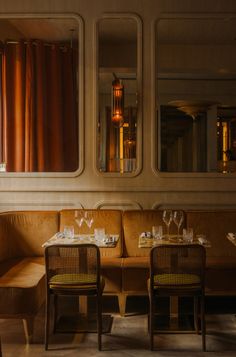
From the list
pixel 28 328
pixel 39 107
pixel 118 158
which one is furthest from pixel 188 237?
pixel 39 107

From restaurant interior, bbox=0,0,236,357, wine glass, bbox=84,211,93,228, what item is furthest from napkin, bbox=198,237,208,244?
wine glass, bbox=84,211,93,228

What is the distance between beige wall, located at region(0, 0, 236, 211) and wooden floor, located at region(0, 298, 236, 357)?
142 cm

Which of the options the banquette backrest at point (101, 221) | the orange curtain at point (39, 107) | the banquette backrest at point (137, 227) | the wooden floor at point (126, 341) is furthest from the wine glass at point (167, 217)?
the orange curtain at point (39, 107)

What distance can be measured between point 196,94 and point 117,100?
145cm

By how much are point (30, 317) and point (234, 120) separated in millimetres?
3761

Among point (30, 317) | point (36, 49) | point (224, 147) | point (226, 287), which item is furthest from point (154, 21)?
point (30, 317)

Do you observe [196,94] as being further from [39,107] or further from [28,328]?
[28,328]

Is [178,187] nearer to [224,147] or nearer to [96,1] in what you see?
[224,147]

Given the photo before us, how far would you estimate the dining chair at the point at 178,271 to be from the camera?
386 centimetres

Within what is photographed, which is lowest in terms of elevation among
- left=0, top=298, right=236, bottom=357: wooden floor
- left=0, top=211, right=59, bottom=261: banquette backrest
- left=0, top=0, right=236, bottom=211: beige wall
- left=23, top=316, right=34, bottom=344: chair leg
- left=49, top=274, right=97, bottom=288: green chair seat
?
left=0, top=298, right=236, bottom=357: wooden floor

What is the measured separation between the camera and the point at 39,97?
242 inches

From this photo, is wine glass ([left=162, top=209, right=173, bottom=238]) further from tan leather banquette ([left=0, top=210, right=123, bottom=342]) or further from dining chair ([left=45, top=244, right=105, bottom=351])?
dining chair ([left=45, top=244, right=105, bottom=351])

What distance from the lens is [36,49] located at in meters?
6.09

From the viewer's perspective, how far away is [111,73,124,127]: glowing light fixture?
5.84 metres
